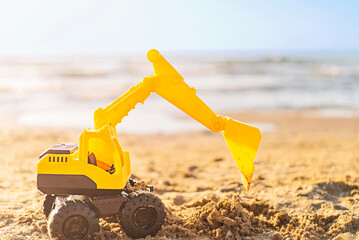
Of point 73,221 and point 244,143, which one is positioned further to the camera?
point 244,143

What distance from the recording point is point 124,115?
4.20m

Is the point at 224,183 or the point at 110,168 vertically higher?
the point at 110,168

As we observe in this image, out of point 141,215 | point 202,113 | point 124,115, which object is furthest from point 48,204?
point 202,113

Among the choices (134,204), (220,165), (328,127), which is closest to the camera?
(134,204)

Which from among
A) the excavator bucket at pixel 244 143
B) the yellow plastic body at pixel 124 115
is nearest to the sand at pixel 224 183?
the excavator bucket at pixel 244 143

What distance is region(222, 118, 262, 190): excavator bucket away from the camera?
14.0ft

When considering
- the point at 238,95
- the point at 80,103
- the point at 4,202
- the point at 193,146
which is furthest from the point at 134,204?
the point at 238,95

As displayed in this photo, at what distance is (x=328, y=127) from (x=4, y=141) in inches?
395

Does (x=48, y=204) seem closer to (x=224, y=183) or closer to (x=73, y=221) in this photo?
(x=73, y=221)

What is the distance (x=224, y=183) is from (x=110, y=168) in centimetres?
296

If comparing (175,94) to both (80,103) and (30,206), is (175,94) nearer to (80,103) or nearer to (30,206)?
(30,206)

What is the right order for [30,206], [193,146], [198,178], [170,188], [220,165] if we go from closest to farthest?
1. [30,206]
2. [170,188]
3. [198,178]
4. [220,165]
5. [193,146]

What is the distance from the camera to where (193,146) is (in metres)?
10.2

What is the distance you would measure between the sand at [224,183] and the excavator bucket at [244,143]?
62 cm
